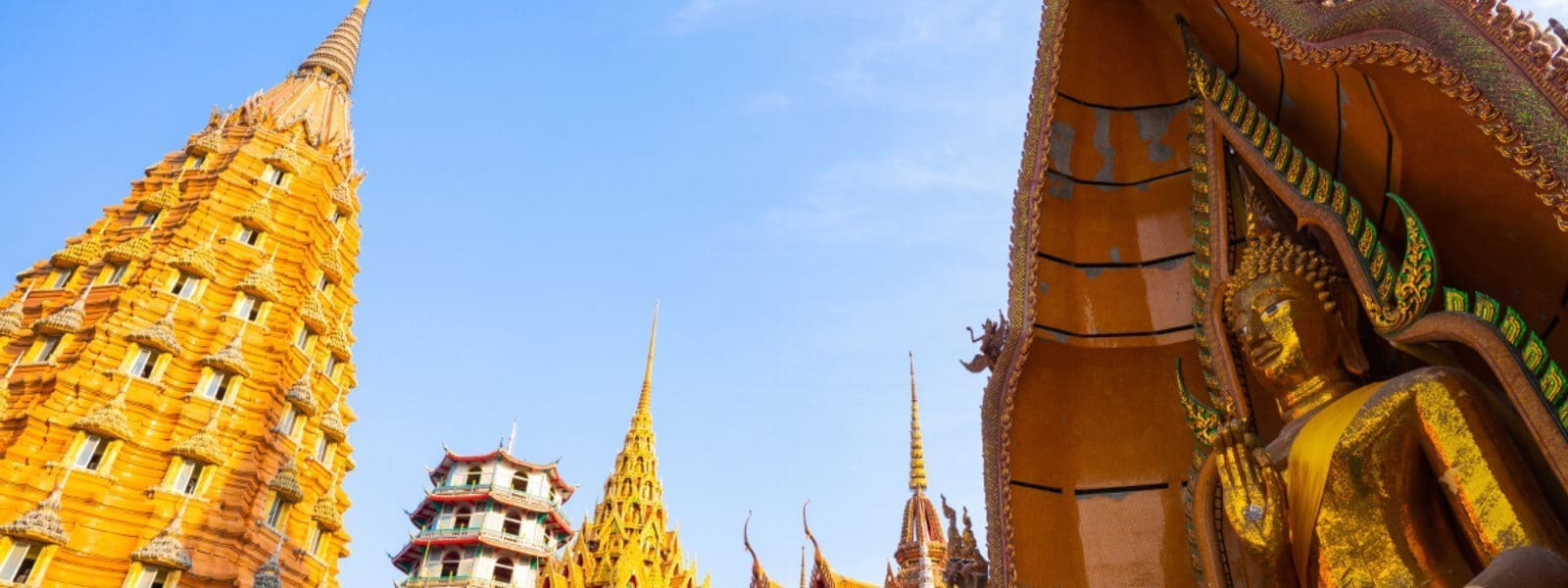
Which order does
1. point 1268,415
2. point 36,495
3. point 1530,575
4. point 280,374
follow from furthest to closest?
point 280,374, point 36,495, point 1268,415, point 1530,575

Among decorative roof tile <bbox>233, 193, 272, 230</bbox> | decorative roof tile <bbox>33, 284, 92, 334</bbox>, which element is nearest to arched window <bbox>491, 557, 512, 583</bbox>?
decorative roof tile <bbox>233, 193, 272, 230</bbox>

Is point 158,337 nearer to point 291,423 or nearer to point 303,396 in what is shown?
point 303,396

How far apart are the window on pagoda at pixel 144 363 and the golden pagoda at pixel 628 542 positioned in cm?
948

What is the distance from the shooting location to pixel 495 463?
37500 mm

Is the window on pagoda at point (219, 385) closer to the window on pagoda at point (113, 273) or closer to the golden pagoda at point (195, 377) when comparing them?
the golden pagoda at point (195, 377)

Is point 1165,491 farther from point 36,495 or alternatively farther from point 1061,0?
point 36,495

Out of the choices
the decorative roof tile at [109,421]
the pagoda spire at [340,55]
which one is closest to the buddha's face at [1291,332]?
the decorative roof tile at [109,421]

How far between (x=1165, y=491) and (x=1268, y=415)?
78cm

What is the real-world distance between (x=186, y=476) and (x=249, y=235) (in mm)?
6568

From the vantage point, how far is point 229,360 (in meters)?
20.9

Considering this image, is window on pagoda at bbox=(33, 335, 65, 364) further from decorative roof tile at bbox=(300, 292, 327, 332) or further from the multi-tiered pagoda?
the multi-tiered pagoda

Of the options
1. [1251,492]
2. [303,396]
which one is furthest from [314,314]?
[1251,492]

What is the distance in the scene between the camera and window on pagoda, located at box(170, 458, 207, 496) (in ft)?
63.5

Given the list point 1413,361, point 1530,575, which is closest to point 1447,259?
point 1413,361
